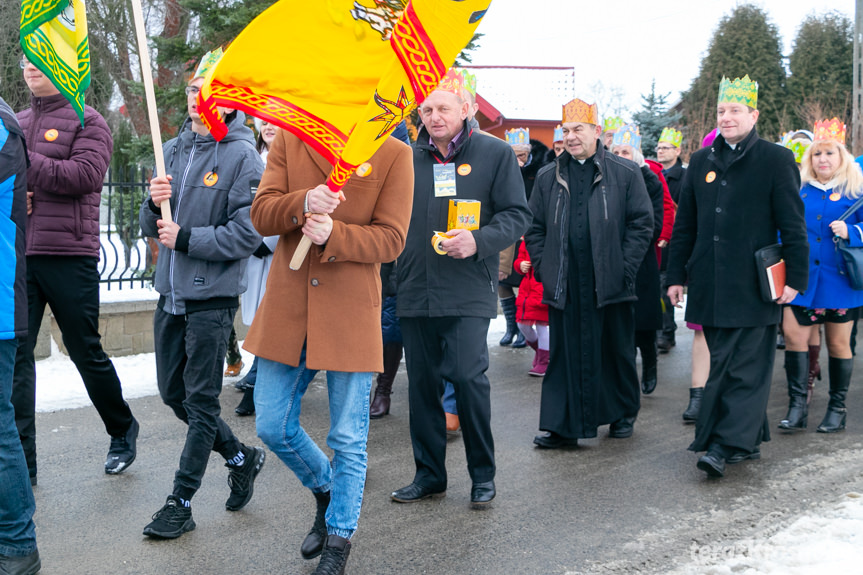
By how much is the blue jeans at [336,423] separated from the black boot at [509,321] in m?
6.31

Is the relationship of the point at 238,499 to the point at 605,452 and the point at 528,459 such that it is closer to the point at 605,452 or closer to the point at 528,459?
the point at 528,459

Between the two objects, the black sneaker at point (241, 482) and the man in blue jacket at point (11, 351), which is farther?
the black sneaker at point (241, 482)

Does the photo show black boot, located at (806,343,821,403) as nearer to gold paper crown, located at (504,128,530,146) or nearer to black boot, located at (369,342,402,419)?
black boot, located at (369,342,402,419)

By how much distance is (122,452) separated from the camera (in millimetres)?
5430

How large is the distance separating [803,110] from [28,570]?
105ft

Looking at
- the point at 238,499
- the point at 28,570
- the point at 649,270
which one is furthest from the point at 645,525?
the point at 649,270

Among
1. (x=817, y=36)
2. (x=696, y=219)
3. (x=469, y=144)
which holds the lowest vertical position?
(x=696, y=219)

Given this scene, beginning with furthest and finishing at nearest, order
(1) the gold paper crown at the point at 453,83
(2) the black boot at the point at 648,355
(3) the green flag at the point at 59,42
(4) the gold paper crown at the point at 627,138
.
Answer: (4) the gold paper crown at the point at 627,138
(2) the black boot at the point at 648,355
(1) the gold paper crown at the point at 453,83
(3) the green flag at the point at 59,42

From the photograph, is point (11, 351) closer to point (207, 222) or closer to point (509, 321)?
point (207, 222)

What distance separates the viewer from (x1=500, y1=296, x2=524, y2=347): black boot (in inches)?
399

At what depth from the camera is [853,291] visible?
267 inches

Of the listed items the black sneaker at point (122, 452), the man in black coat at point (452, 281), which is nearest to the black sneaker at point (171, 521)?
the black sneaker at point (122, 452)

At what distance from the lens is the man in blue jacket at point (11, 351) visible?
375cm

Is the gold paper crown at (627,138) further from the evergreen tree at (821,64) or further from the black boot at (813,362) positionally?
the evergreen tree at (821,64)
